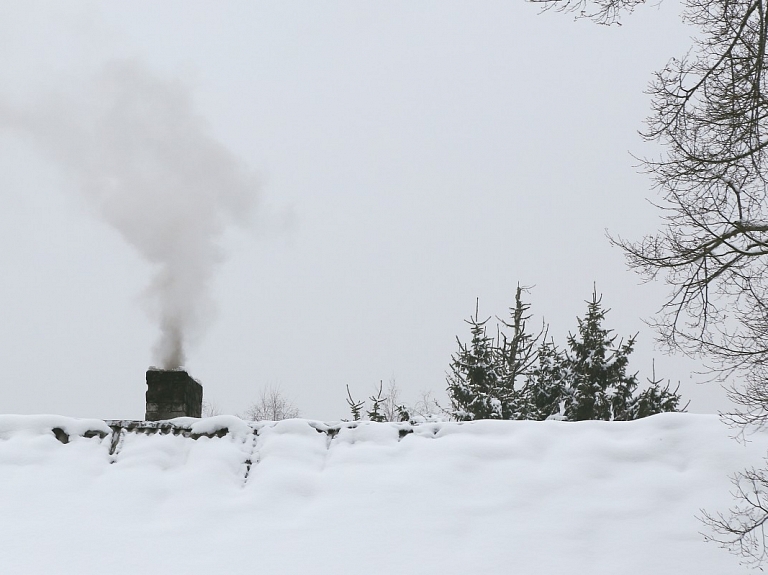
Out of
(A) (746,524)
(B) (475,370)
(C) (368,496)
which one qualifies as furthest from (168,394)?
(B) (475,370)

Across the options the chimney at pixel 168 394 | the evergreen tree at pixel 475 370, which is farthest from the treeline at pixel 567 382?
the chimney at pixel 168 394

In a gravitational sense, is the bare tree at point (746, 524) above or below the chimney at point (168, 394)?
below

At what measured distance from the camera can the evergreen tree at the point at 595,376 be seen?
67.7ft

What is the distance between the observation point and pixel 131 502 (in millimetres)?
6070

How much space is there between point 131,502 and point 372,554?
204 centimetres

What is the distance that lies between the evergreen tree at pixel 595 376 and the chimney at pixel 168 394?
14334mm

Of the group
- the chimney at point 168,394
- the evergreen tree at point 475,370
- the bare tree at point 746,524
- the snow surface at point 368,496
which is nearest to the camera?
the bare tree at point 746,524

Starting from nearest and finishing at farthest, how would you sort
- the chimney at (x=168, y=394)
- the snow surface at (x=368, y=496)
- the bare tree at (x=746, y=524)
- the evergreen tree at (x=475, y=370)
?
the bare tree at (x=746, y=524)
the snow surface at (x=368, y=496)
the chimney at (x=168, y=394)
the evergreen tree at (x=475, y=370)

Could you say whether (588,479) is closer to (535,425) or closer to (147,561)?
(535,425)

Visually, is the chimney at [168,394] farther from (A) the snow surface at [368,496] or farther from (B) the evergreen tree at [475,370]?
(B) the evergreen tree at [475,370]

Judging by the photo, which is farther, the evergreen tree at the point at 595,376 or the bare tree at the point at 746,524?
the evergreen tree at the point at 595,376

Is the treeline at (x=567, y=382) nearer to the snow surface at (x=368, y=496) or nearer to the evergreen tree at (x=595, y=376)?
the evergreen tree at (x=595, y=376)

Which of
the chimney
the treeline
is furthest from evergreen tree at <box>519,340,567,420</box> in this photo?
the chimney

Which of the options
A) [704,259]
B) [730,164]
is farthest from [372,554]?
[730,164]
